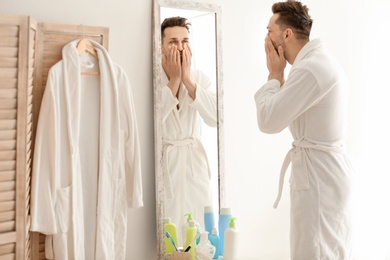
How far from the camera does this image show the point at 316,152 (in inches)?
88.4

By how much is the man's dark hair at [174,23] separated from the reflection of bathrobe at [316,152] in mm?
602

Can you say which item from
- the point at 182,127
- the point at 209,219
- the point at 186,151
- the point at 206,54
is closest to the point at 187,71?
Answer: the point at 206,54

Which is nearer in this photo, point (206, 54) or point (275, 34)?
point (275, 34)

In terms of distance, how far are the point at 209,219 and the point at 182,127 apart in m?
0.49

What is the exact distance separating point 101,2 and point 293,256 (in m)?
1.45

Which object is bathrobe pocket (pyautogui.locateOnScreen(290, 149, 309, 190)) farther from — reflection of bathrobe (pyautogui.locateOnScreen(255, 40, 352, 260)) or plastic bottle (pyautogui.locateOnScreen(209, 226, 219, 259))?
plastic bottle (pyautogui.locateOnScreen(209, 226, 219, 259))

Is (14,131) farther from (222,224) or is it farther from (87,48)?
(222,224)

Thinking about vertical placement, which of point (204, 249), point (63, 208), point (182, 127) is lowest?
point (204, 249)

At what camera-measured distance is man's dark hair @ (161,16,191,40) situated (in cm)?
252

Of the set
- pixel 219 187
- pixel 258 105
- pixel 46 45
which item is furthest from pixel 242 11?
pixel 46 45

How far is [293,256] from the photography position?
226 cm

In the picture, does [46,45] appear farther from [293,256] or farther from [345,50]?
[345,50]

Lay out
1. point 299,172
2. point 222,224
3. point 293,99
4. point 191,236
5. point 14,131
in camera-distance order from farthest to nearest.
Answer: point 222,224 < point 191,236 < point 299,172 < point 293,99 < point 14,131

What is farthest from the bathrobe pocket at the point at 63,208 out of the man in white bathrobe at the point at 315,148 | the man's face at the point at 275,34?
the man's face at the point at 275,34
